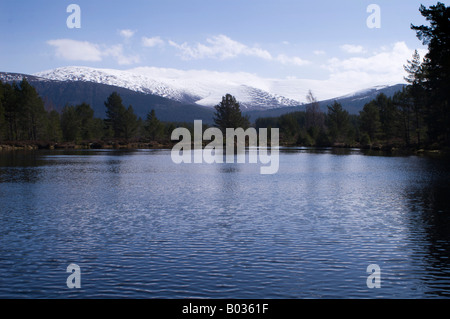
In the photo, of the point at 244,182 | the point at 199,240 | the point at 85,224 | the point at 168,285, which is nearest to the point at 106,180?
the point at 244,182

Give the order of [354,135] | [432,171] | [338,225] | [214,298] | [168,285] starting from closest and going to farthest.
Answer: [214,298]
[168,285]
[338,225]
[432,171]
[354,135]

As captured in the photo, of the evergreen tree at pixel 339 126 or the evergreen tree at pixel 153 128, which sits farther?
the evergreen tree at pixel 153 128

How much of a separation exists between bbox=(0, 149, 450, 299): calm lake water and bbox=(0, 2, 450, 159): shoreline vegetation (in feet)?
92.2

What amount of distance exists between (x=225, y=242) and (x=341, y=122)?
157 metres

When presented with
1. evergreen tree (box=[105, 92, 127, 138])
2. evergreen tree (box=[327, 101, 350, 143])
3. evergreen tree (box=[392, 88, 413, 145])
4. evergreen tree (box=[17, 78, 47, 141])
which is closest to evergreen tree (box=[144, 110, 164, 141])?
evergreen tree (box=[105, 92, 127, 138])

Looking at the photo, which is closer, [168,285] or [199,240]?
[168,285]

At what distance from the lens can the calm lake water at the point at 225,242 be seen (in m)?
14.4

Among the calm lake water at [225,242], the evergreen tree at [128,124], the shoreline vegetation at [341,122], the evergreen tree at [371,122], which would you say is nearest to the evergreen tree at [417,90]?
the shoreline vegetation at [341,122]

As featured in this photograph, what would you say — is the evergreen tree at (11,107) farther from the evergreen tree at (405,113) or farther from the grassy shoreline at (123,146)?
the evergreen tree at (405,113)

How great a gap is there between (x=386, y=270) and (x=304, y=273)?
2.83 meters

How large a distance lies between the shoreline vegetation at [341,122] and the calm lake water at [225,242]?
28092 millimetres

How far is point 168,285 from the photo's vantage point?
14438mm

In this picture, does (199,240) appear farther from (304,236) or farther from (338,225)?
(338,225)

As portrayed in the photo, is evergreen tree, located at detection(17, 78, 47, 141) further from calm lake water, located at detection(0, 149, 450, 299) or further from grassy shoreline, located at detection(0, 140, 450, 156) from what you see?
calm lake water, located at detection(0, 149, 450, 299)
